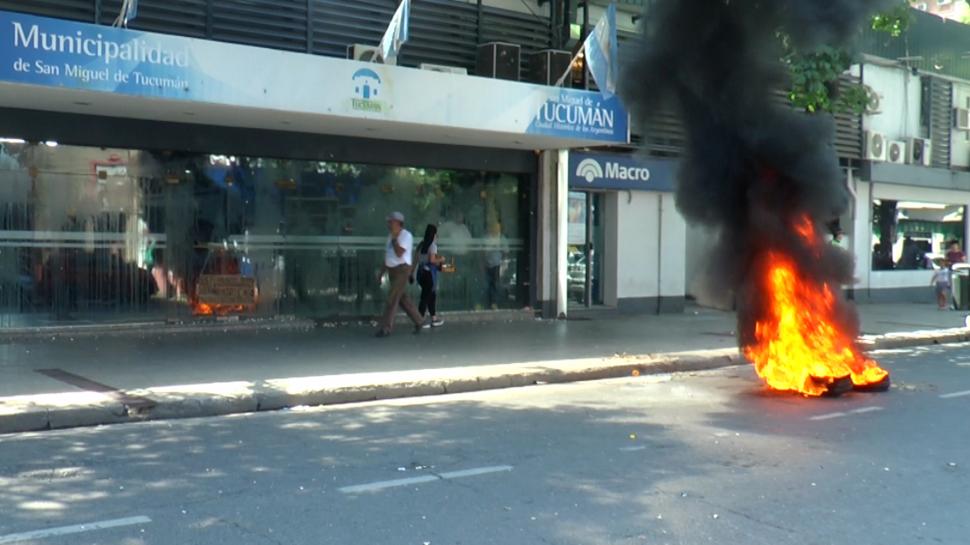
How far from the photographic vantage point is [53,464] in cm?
690

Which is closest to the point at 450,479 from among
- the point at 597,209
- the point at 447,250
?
the point at 447,250

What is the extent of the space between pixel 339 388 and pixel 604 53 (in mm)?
6807

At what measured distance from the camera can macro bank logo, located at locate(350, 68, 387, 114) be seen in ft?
40.5

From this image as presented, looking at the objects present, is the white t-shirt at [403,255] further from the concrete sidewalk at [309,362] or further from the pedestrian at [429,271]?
the concrete sidewalk at [309,362]

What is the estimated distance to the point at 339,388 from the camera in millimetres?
9758

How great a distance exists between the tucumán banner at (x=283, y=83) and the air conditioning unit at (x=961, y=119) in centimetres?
1279

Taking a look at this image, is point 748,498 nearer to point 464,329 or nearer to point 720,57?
point 720,57

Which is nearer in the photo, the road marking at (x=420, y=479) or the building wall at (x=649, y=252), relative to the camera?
the road marking at (x=420, y=479)

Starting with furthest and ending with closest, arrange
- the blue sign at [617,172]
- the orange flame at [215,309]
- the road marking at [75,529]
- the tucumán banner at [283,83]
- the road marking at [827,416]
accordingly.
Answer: the blue sign at [617,172]
the orange flame at [215,309]
the tucumán banner at [283,83]
the road marking at [827,416]
the road marking at [75,529]

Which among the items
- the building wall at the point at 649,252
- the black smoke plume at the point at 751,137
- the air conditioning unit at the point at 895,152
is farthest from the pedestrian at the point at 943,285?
the black smoke plume at the point at 751,137

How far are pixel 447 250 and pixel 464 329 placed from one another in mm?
1691

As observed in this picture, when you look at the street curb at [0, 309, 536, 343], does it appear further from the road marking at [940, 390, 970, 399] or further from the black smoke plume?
the road marking at [940, 390, 970, 399]

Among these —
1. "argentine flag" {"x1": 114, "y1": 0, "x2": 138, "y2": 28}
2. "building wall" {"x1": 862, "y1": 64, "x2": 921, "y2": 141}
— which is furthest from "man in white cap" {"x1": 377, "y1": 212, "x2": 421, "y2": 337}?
"building wall" {"x1": 862, "y1": 64, "x2": 921, "y2": 141}

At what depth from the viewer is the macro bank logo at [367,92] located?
12359 mm
